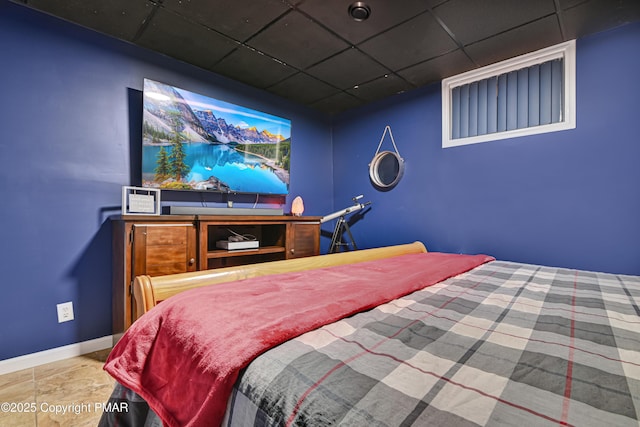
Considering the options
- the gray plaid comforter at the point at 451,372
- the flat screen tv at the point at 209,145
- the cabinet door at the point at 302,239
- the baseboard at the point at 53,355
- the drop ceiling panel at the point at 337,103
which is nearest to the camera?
the gray plaid comforter at the point at 451,372

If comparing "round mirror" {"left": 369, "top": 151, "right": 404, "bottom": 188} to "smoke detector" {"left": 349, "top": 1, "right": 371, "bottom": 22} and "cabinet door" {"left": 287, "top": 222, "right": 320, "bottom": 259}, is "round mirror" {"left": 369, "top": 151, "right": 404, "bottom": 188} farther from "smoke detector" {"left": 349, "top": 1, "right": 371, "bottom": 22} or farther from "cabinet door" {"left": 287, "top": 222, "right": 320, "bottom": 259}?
"smoke detector" {"left": 349, "top": 1, "right": 371, "bottom": 22}

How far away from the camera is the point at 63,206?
2016 millimetres

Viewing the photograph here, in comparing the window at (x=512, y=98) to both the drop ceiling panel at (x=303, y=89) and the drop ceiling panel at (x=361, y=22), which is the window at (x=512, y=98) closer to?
the drop ceiling panel at (x=361, y=22)

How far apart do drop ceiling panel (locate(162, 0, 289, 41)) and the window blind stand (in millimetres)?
1969

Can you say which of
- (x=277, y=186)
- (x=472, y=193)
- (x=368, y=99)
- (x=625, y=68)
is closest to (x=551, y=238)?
(x=472, y=193)

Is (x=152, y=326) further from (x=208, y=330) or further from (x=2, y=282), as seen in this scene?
(x=2, y=282)

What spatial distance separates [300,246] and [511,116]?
2.35 meters

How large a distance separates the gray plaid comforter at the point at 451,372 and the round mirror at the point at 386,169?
2.48 metres

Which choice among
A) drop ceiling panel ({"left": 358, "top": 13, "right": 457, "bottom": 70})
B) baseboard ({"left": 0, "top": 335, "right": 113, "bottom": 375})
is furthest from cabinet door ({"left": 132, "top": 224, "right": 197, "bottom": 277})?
drop ceiling panel ({"left": 358, "top": 13, "right": 457, "bottom": 70})

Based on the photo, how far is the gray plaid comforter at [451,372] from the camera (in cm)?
43

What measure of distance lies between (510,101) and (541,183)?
0.82 metres

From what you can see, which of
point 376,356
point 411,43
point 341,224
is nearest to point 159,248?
point 376,356

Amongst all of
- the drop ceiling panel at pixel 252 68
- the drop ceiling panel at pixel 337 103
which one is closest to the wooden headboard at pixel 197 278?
the drop ceiling panel at pixel 252 68

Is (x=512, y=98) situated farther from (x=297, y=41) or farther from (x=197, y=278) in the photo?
(x=197, y=278)
